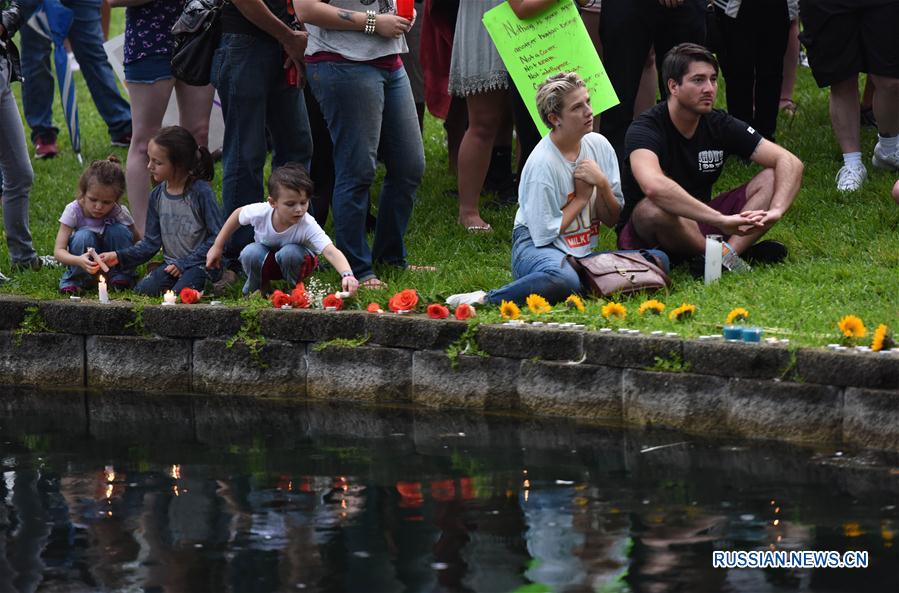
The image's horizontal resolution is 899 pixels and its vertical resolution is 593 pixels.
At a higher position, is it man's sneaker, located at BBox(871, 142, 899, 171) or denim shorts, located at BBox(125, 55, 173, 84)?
denim shorts, located at BBox(125, 55, 173, 84)

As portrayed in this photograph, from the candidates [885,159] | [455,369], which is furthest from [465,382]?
[885,159]

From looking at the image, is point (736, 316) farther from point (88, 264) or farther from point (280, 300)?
point (88, 264)

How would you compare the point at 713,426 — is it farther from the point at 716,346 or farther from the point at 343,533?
the point at 343,533

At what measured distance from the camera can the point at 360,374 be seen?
7062 millimetres

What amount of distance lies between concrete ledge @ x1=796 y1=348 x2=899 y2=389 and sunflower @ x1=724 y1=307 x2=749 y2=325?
0.57 metres

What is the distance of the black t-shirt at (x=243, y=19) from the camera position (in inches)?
304

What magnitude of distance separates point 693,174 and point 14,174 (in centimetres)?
350

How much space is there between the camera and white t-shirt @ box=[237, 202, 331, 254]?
7.72m

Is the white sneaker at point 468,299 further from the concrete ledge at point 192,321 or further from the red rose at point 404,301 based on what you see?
the concrete ledge at point 192,321

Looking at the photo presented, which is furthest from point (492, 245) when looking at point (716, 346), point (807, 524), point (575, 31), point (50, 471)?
point (807, 524)

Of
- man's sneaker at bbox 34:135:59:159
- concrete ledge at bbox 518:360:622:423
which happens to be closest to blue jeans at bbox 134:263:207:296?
concrete ledge at bbox 518:360:622:423

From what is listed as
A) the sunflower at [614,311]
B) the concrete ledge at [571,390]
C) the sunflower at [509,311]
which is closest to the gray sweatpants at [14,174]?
the sunflower at [509,311]

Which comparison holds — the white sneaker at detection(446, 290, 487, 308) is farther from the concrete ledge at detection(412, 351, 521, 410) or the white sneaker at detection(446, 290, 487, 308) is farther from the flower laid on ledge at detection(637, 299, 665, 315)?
the flower laid on ledge at detection(637, 299, 665, 315)

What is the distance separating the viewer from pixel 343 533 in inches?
206
